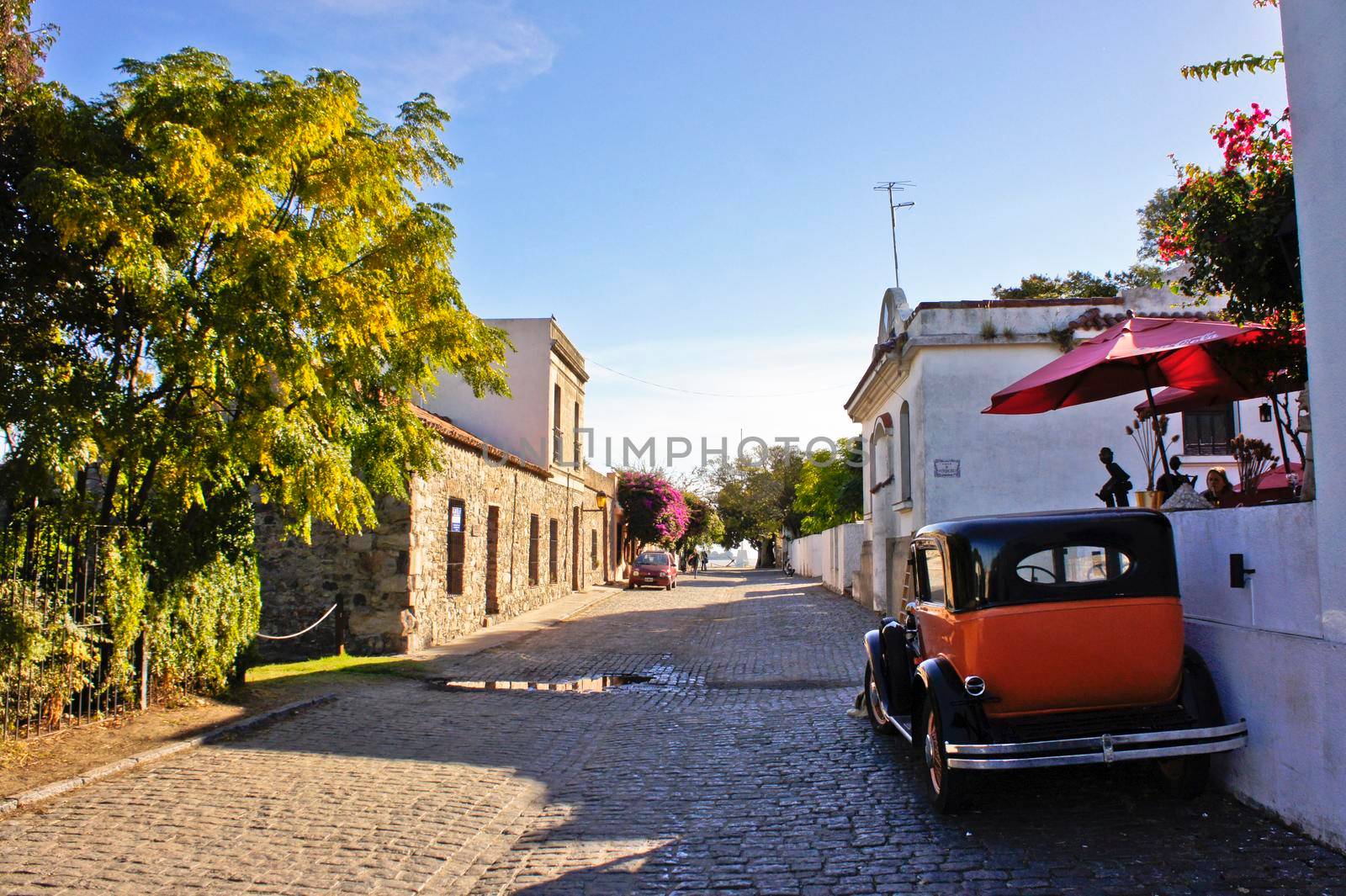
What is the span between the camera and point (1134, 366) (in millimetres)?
8547

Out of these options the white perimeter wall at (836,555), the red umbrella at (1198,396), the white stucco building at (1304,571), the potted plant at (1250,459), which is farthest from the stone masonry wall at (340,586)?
the white perimeter wall at (836,555)

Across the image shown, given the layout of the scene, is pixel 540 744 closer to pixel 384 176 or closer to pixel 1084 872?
pixel 1084 872

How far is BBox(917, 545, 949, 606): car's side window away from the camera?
612 cm

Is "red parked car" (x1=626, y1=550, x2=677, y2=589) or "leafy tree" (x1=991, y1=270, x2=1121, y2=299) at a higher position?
"leafy tree" (x1=991, y1=270, x2=1121, y2=299)

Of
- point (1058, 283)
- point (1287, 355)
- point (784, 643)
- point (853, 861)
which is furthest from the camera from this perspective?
point (1058, 283)

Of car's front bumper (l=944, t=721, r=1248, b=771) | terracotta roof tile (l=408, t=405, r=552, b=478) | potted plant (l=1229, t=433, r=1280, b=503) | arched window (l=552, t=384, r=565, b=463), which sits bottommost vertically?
car's front bumper (l=944, t=721, r=1248, b=771)

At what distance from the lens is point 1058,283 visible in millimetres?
28812

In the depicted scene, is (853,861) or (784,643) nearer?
(853,861)

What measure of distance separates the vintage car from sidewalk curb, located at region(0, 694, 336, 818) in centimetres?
558

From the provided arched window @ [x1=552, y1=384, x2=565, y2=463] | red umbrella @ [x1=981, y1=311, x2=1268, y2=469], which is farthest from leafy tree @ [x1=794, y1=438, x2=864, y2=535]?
red umbrella @ [x1=981, y1=311, x2=1268, y2=469]

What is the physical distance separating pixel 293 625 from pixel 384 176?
25.1 feet

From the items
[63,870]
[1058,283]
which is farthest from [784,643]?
[1058,283]

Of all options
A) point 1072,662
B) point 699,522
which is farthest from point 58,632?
point 699,522

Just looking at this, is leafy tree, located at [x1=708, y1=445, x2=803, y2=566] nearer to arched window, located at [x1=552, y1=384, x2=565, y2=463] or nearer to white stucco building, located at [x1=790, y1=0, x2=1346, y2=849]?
arched window, located at [x1=552, y1=384, x2=565, y2=463]
